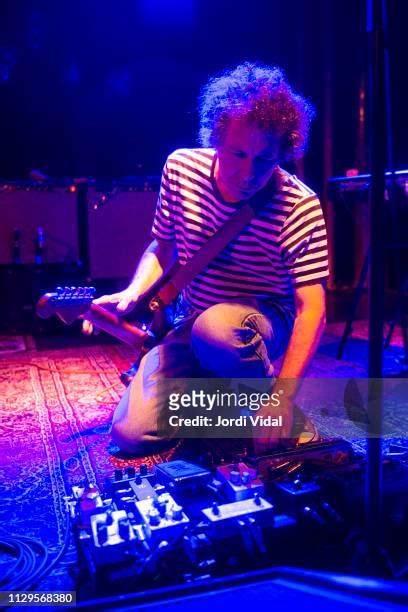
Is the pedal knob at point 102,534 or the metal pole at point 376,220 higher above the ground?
the metal pole at point 376,220

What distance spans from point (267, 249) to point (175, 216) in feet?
1.30

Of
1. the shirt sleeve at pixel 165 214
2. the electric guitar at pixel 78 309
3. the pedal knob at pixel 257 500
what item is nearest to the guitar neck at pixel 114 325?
the electric guitar at pixel 78 309

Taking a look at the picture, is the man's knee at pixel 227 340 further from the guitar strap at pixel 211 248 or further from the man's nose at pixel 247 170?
the man's nose at pixel 247 170

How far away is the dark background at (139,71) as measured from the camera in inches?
173

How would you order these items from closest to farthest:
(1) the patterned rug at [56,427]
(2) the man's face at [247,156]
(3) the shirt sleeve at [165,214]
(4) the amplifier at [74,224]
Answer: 1. (1) the patterned rug at [56,427]
2. (2) the man's face at [247,156]
3. (3) the shirt sleeve at [165,214]
4. (4) the amplifier at [74,224]

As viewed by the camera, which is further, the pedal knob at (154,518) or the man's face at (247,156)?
the man's face at (247,156)

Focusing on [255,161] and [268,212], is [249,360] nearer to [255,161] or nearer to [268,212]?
[268,212]

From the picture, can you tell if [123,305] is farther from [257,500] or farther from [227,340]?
[257,500]

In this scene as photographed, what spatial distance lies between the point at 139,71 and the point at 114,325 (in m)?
3.72

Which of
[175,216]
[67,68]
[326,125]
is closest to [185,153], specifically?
[175,216]

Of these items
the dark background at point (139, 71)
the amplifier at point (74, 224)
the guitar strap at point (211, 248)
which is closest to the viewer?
the guitar strap at point (211, 248)

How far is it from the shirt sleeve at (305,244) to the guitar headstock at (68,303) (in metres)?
0.65

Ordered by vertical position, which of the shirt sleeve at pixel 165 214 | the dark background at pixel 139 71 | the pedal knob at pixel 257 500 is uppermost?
the dark background at pixel 139 71

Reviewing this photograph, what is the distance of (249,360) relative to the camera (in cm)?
168
